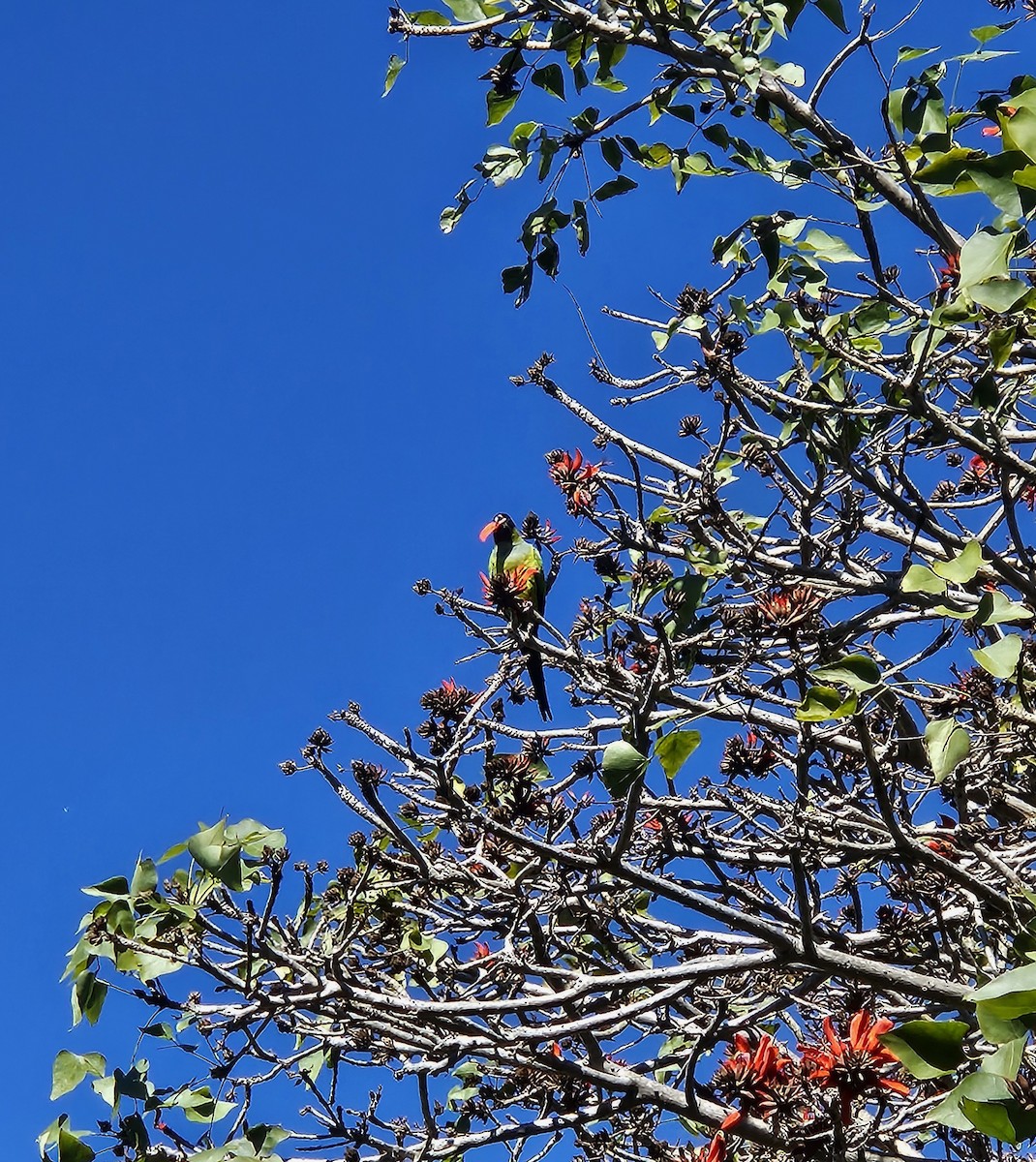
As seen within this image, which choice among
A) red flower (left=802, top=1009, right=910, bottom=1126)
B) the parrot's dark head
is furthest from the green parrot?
red flower (left=802, top=1009, right=910, bottom=1126)

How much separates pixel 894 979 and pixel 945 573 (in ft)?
3.39

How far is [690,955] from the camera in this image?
3.72 metres

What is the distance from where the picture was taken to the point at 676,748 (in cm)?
251

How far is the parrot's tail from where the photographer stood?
11.3 feet

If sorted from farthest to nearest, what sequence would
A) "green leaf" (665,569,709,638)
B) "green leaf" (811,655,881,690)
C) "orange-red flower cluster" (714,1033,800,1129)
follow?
"orange-red flower cluster" (714,1033,800,1129)
"green leaf" (665,569,709,638)
"green leaf" (811,655,881,690)

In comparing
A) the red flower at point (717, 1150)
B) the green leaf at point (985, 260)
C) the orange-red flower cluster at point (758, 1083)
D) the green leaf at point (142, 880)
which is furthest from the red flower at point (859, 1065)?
the green leaf at point (985, 260)

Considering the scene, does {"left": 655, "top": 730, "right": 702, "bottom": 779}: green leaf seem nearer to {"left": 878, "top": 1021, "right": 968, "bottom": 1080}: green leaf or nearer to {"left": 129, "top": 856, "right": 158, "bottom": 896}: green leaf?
{"left": 878, "top": 1021, "right": 968, "bottom": 1080}: green leaf

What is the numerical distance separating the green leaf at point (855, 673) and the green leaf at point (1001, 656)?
0.60ft

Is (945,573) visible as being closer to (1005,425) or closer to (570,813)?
(570,813)

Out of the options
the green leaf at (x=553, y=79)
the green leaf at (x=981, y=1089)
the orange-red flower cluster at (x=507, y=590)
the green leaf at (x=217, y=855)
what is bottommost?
the green leaf at (x=981, y=1089)

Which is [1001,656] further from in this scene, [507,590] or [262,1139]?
[262,1139]

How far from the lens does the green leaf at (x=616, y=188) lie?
4082 mm

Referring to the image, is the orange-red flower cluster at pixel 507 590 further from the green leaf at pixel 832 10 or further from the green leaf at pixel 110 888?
the green leaf at pixel 832 10

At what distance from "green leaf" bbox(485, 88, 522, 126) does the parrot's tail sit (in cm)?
159
